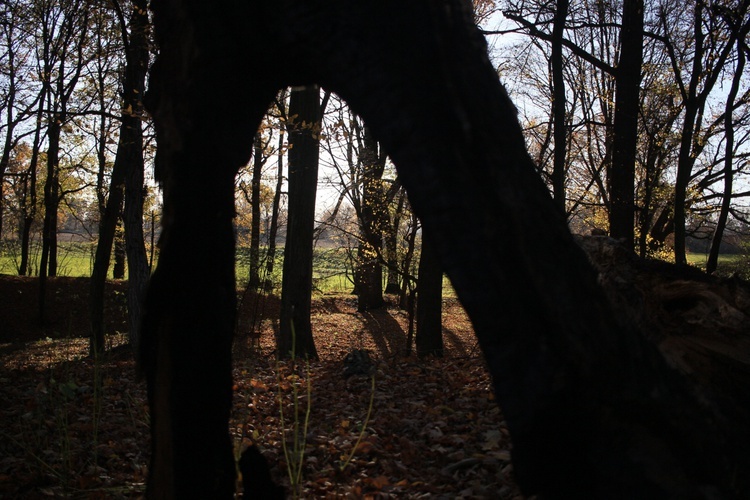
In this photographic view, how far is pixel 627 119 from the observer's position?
10.8m

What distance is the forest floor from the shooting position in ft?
11.4

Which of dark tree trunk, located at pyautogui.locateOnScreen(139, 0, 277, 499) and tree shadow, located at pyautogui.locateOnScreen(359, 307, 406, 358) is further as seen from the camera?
tree shadow, located at pyautogui.locateOnScreen(359, 307, 406, 358)

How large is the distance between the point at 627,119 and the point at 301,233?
686 cm

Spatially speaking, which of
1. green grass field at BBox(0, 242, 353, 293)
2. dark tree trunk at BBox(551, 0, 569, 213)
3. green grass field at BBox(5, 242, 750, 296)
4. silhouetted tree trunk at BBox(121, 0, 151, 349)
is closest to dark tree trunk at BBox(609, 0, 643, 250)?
dark tree trunk at BBox(551, 0, 569, 213)

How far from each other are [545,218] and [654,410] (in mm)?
660

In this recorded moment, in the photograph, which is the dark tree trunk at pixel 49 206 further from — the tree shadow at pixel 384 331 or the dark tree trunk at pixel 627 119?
the dark tree trunk at pixel 627 119

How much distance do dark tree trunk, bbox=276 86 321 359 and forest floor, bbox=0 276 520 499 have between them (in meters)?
1.84

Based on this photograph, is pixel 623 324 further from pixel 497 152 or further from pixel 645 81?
pixel 645 81

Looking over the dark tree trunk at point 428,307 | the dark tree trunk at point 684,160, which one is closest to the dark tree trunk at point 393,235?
the dark tree trunk at point 428,307

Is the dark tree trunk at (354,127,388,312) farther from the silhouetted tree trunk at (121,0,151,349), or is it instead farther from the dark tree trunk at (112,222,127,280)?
the dark tree trunk at (112,222,127,280)

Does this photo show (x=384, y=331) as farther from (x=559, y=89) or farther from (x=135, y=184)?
(x=135, y=184)

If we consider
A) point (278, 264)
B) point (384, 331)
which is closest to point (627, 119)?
point (384, 331)

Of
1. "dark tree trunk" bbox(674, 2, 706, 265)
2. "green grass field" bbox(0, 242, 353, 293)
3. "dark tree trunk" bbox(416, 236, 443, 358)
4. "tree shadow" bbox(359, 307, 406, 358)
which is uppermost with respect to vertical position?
"dark tree trunk" bbox(674, 2, 706, 265)

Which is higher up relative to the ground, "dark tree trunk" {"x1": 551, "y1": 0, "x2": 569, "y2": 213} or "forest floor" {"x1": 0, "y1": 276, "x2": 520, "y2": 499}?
"dark tree trunk" {"x1": 551, "y1": 0, "x2": 569, "y2": 213}
